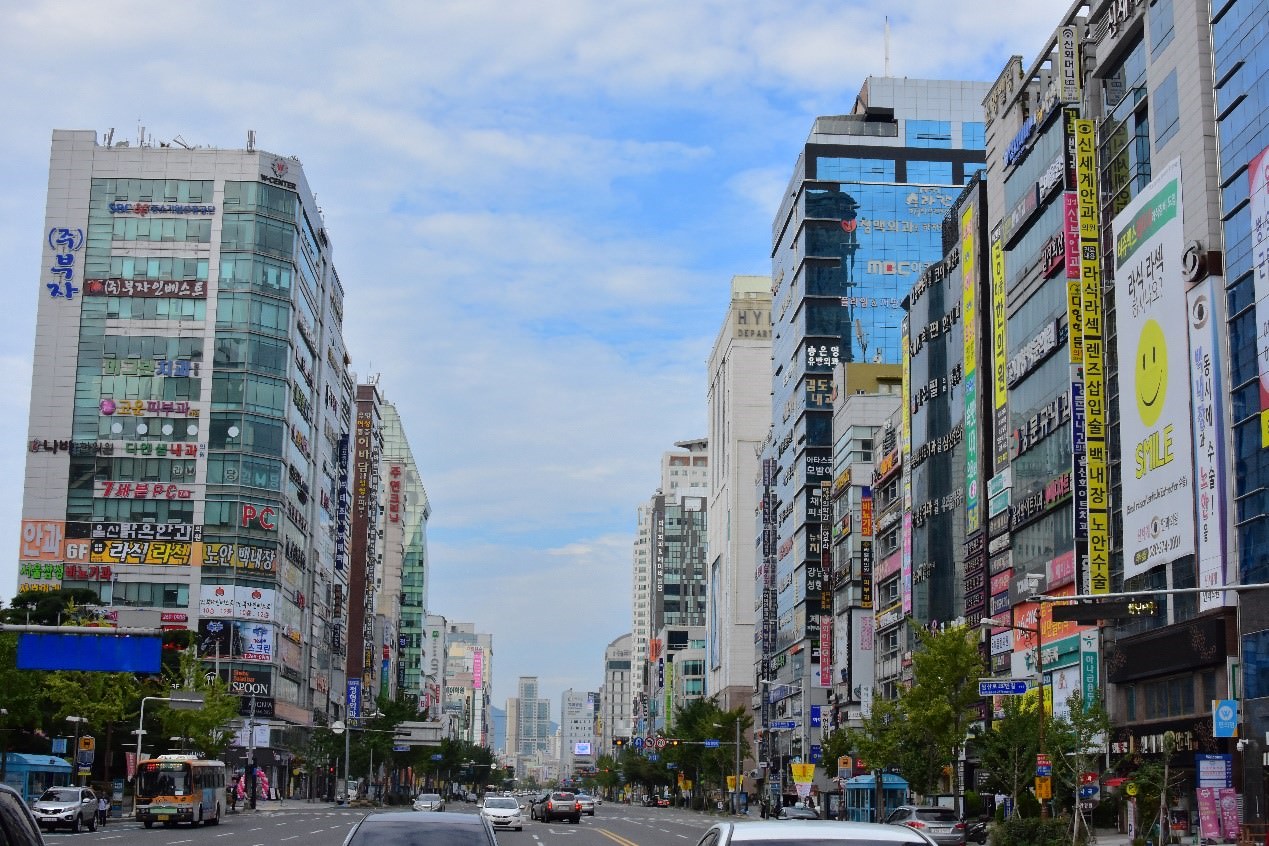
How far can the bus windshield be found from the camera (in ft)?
206

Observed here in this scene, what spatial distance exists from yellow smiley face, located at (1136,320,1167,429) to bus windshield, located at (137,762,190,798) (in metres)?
40.3

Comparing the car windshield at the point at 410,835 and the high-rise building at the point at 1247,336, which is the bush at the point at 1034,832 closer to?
the high-rise building at the point at 1247,336

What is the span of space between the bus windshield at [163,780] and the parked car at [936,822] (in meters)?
28.3

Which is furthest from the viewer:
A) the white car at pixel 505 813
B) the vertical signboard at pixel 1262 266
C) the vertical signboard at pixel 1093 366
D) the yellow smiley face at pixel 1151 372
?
the vertical signboard at pixel 1093 366

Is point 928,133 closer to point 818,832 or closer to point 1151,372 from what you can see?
point 1151,372

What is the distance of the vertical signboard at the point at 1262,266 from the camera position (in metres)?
50.6

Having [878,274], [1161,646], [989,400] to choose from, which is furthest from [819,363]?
[1161,646]

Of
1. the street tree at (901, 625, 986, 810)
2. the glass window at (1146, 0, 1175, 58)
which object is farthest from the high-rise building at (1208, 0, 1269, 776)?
the street tree at (901, 625, 986, 810)

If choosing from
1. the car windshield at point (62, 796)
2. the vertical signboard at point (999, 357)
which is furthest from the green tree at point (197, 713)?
the vertical signboard at point (999, 357)

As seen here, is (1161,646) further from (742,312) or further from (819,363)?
(742,312)

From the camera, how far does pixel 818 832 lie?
10594 mm

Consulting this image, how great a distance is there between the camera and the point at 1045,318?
69688mm

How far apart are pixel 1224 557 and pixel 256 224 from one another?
86.5 metres

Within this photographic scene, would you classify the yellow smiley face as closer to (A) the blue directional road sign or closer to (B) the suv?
(A) the blue directional road sign
